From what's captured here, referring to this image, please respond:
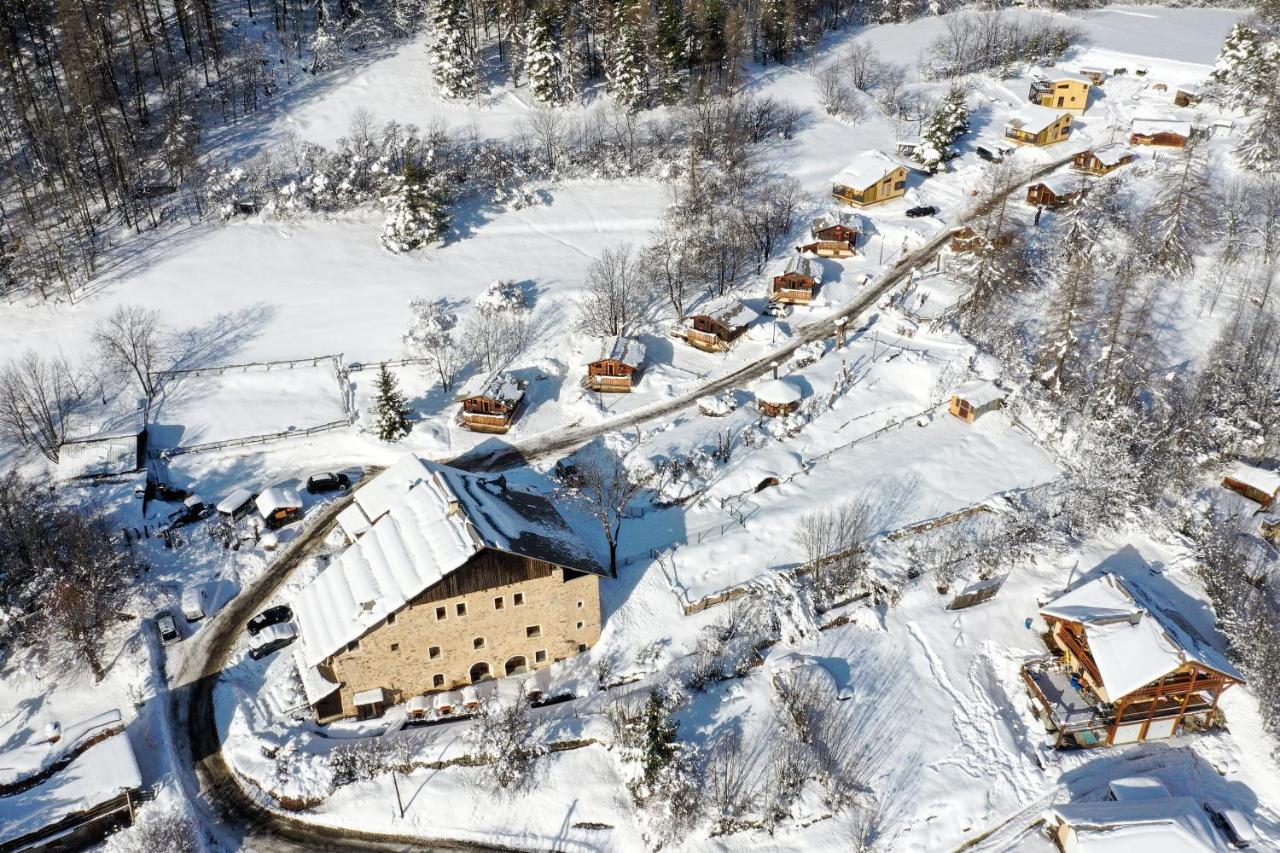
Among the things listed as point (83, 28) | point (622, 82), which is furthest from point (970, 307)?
point (83, 28)

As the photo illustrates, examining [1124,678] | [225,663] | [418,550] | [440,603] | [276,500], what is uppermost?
[418,550]

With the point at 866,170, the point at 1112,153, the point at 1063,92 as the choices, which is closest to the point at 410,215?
the point at 866,170

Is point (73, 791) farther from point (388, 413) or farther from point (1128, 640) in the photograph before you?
point (1128, 640)

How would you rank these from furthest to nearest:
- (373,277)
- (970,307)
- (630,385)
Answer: (373,277)
(970,307)
(630,385)

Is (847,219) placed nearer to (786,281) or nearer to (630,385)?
(786,281)

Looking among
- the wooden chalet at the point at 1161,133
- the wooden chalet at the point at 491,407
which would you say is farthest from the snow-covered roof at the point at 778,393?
the wooden chalet at the point at 1161,133

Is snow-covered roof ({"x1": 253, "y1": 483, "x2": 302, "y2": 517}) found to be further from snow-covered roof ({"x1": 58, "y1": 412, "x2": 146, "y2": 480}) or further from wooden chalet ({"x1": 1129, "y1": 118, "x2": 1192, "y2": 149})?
wooden chalet ({"x1": 1129, "y1": 118, "x2": 1192, "y2": 149})

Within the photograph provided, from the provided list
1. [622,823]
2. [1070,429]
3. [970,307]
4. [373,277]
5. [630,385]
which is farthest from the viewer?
[373,277]
